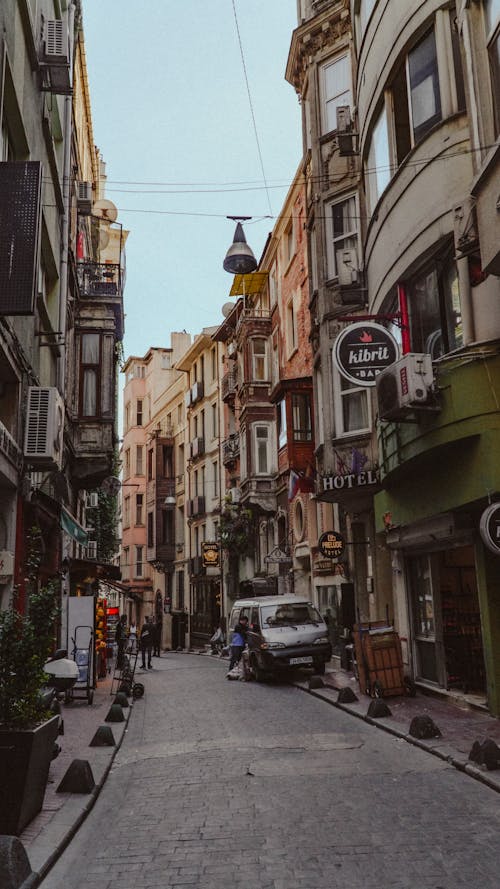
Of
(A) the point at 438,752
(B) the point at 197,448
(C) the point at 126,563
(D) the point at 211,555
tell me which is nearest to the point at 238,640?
(A) the point at 438,752

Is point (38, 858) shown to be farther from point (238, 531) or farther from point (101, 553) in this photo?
point (238, 531)

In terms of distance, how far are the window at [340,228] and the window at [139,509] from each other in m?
45.6

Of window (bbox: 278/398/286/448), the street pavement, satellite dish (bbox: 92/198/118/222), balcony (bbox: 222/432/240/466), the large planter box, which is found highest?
satellite dish (bbox: 92/198/118/222)

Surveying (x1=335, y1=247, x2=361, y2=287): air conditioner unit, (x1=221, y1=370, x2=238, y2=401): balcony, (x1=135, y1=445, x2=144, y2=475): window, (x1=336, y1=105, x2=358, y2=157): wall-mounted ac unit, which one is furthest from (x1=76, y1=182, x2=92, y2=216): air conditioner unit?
(x1=135, y1=445, x2=144, y2=475): window

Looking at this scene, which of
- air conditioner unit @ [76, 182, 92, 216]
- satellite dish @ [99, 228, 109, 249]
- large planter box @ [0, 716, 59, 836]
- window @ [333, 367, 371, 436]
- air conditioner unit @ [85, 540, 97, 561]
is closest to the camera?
large planter box @ [0, 716, 59, 836]

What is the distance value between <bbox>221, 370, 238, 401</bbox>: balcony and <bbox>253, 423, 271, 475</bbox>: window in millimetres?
4532

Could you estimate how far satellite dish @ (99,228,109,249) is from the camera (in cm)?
3812

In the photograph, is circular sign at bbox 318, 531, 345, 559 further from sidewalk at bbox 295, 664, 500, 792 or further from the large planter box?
the large planter box

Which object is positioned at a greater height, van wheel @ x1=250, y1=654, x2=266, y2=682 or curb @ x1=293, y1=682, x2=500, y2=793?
van wheel @ x1=250, y1=654, x2=266, y2=682

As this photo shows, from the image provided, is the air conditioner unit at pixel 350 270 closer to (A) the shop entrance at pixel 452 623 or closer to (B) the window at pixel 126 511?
(A) the shop entrance at pixel 452 623

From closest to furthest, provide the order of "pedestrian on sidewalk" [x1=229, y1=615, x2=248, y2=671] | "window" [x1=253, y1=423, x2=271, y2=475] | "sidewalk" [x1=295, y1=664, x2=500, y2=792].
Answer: "sidewalk" [x1=295, y1=664, x2=500, y2=792], "pedestrian on sidewalk" [x1=229, y1=615, x2=248, y2=671], "window" [x1=253, y1=423, x2=271, y2=475]

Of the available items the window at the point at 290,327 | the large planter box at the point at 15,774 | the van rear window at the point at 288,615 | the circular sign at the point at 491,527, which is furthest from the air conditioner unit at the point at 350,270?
the large planter box at the point at 15,774

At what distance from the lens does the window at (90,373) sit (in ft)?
81.0

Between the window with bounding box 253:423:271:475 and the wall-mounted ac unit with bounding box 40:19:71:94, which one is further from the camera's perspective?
the window with bounding box 253:423:271:475
